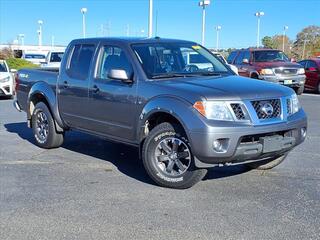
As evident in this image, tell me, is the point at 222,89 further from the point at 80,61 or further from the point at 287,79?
the point at 287,79

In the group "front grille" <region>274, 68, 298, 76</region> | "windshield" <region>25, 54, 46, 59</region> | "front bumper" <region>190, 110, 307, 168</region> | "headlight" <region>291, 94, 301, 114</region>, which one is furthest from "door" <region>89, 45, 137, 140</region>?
"windshield" <region>25, 54, 46, 59</region>

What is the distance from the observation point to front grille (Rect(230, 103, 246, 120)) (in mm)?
5328

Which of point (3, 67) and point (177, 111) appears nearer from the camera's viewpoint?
point (177, 111)

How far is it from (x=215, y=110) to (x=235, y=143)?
1.36 ft

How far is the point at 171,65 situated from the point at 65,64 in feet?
6.28

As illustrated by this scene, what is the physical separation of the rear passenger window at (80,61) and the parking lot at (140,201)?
1283mm

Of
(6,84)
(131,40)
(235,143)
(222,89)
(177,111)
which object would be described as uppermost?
(131,40)

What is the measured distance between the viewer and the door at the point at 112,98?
6.22m

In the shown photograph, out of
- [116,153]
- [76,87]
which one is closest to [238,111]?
[76,87]

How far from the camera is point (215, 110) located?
17.4ft

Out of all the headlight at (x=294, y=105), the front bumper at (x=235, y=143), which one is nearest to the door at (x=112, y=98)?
the front bumper at (x=235, y=143)

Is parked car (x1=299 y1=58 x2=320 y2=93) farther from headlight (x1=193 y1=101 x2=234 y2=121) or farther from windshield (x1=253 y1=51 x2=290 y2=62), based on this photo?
headlight (x1=193 y1=101 x2=234 y2=121)

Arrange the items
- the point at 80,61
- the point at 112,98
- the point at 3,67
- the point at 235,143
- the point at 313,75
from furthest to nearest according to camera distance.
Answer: the point at 313,75 → the point at 3,67 → the point at 80,61 → the point at 112,98 → the point at 235,143

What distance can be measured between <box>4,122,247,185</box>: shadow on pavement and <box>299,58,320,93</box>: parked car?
44.3ft
